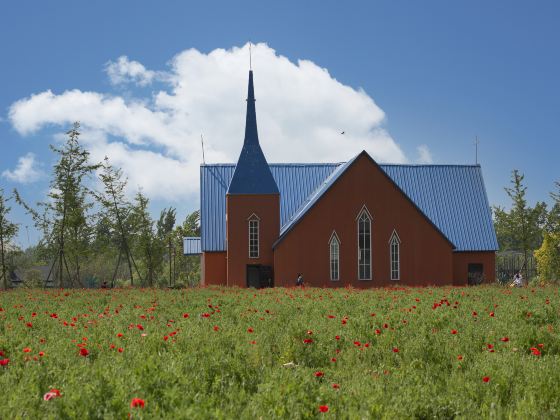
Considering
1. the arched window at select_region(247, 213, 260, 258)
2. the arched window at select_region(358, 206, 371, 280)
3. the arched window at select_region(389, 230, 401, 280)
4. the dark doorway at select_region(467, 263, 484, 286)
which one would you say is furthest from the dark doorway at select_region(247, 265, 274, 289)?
the dark doorway at select_region(467, 263, 484, 286)

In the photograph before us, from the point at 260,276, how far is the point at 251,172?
6363 mm

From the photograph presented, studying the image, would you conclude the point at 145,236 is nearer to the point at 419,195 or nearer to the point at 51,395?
the point at 419,195

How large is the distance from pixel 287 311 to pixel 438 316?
3.66 metres

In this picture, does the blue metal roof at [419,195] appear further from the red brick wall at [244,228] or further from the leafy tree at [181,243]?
the leafy tree at [181,243]

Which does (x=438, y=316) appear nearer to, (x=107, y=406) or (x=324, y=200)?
(x=107, y=406)

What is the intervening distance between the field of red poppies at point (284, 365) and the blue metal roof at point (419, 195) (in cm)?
2879

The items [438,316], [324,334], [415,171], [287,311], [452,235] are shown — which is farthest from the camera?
[415,171]

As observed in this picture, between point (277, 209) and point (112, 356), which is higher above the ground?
point (277, 209)

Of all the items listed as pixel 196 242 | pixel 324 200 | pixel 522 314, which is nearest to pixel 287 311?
pixel 522 314

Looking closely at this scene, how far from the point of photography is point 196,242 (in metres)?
53.8

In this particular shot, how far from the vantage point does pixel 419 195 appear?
46.5 m

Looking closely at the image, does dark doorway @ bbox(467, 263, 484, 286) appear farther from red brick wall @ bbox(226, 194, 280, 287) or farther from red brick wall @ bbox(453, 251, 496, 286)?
red brick wall @ bbox(226, 194, 280, 287)

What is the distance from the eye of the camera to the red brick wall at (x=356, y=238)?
37812 mm

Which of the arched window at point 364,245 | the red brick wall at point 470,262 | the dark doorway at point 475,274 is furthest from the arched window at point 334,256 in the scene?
the dark doorway at point 475,274
